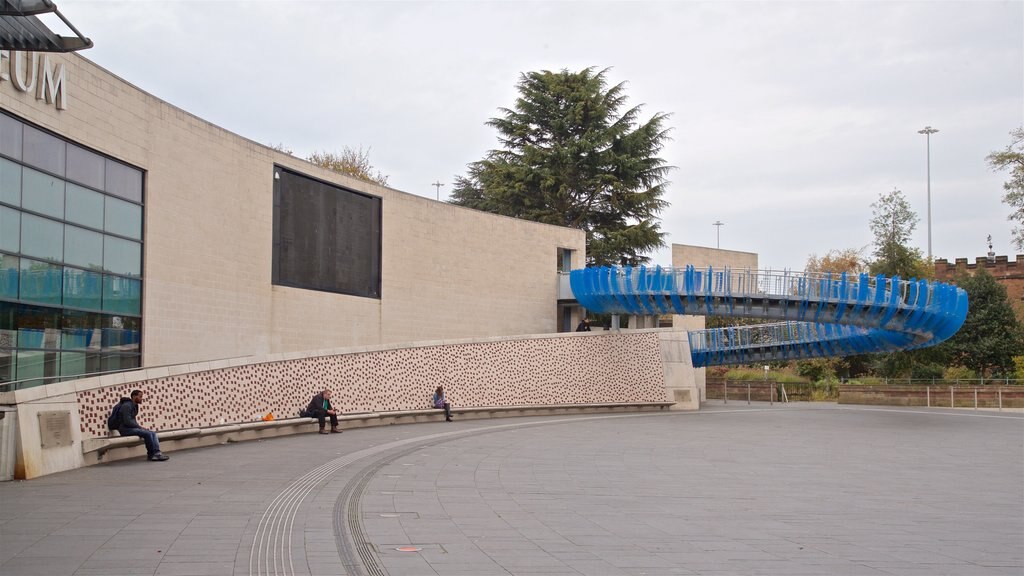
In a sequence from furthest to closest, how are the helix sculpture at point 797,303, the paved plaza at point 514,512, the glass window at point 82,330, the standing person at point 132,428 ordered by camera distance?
the helix sculpture at point 797,303
the glass window at point 82,330
the standing person at point 132,428
the paved plaza at point 514,512

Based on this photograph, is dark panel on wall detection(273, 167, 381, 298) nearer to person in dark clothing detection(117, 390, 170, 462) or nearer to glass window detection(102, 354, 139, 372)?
glass window detection(102, 354, 139, 372)

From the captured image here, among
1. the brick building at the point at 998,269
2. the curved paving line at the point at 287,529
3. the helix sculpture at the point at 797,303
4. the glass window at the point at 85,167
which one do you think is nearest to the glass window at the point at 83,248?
the glass window at the point at 85,167

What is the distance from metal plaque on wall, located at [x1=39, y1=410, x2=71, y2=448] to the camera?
41.5 ft

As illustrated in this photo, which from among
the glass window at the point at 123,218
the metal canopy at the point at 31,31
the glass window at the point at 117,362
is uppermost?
the metal canopy at the point at 31,31

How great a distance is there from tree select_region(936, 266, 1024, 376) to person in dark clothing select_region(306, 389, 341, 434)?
114ft

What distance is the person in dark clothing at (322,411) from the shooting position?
20.9m

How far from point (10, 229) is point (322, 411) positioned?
7367mm

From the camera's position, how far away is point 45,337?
720 inches

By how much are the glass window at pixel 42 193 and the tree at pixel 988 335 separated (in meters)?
40.4

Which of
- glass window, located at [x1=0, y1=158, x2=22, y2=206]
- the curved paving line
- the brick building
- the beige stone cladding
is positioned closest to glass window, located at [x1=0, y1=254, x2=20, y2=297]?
glass window, located at [x1=0, y1=158, x2=22, y2=206]

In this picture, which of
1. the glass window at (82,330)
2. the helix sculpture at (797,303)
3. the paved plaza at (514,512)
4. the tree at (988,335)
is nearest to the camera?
the paved plaza at (514,512)

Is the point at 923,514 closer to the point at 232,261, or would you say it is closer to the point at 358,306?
the point at 232,261

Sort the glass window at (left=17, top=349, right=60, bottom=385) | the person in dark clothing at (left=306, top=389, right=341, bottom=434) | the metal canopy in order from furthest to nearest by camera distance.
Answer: the person in dark clothing at (left=306, top=389, right=341, bottom=434) → the glass window at (left=17, top=349, right=60, bottom=385) → the metal canopy

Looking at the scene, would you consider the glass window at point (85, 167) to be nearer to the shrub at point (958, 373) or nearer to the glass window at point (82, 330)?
the glass window at point (82, 330)
